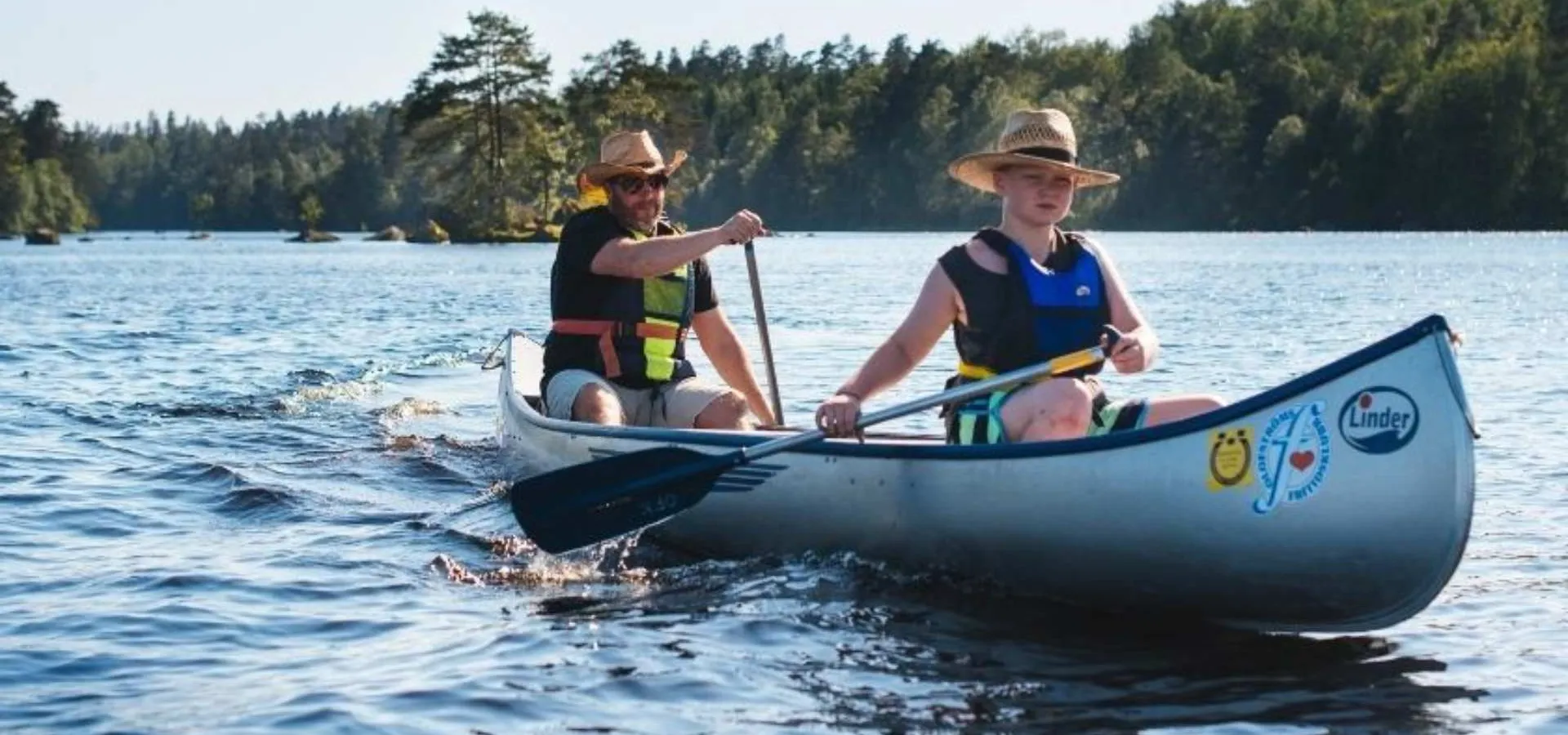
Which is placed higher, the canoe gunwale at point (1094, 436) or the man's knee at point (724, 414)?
the canoe gunwale at point (1094, 436)

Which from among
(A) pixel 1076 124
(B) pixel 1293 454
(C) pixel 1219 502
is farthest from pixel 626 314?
(A) pixel 1076 124

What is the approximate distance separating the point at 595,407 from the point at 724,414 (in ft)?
1.73

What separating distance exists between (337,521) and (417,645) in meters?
2.77

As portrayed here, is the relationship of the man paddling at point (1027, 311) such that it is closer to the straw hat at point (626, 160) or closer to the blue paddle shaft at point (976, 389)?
the blue paddle shaft at point (976, 389)

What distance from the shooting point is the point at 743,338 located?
71.2ft

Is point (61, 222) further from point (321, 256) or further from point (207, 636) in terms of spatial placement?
point (207, 636)

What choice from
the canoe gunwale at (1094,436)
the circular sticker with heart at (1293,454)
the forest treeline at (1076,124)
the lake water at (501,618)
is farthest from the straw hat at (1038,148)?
the forest treeline at (1076,124)

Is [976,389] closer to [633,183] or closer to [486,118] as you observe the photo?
[633,183]

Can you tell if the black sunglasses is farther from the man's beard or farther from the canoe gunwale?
the canoe gunwale

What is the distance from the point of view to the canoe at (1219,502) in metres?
5.70

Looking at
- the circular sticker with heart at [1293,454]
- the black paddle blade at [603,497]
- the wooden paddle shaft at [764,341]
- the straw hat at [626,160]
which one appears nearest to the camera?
the circular sticker with heart at [1293,454]

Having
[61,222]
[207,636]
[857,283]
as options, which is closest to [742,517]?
[207,636]

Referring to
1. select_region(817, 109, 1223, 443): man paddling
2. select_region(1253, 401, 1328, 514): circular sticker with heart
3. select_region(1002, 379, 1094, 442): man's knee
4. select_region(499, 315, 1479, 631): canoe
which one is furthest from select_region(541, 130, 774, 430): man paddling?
select_region(1253, 401, 1328, 514): circular sticker with heart

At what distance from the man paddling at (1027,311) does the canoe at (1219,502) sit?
0.26 m
